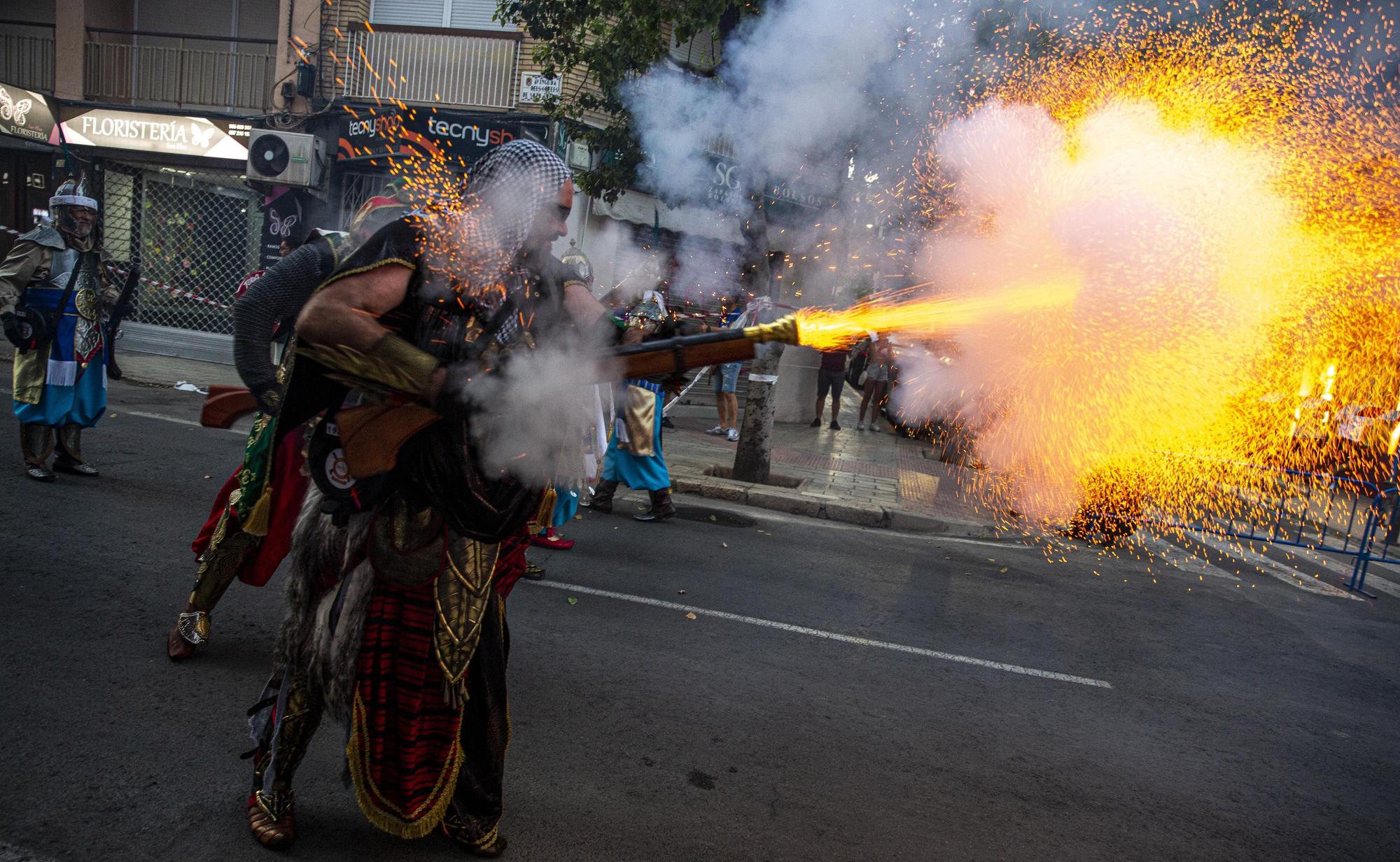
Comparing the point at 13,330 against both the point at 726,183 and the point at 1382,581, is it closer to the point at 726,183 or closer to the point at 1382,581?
the point at 726,183

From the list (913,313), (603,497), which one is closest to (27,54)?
(603,497)

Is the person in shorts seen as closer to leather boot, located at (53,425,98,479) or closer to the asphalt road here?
the asphalt road

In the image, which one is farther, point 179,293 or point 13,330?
point 179,293

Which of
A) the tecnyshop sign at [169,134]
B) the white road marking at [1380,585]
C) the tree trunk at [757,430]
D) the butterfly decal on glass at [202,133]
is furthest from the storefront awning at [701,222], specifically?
the butterfly decal on glass at [202,133]

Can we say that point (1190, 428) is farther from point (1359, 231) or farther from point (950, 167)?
point (950, 167)

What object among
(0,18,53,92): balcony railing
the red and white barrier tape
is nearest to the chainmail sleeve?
the red and white barrier tape

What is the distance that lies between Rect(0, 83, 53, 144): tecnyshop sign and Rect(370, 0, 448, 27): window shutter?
18.4 ft

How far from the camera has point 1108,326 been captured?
18.5ft

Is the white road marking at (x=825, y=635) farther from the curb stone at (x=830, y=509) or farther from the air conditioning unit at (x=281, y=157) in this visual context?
the air conditioning unit at (x=281, y=157)

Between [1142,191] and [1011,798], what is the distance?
10.9 ft

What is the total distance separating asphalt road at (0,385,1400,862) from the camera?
285 centimetres

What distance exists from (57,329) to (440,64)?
10.0 meters

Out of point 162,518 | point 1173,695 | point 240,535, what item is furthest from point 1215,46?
point 162,518

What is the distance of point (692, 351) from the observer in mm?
2340
